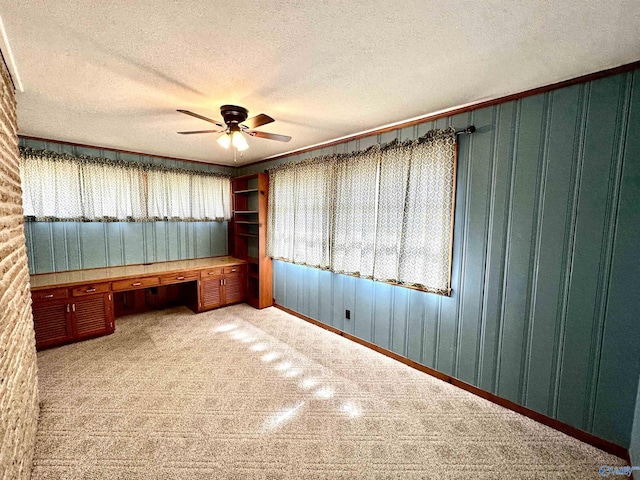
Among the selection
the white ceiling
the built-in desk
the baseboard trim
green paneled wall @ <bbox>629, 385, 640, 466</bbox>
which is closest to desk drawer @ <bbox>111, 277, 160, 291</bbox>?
the built-in desk

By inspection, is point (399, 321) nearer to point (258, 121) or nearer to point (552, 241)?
point (552, 241)

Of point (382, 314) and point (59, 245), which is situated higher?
point (59, 245)

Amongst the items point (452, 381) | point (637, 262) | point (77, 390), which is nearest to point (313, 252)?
point (452, 381)

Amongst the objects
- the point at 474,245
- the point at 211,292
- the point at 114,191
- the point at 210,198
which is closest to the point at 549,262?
the point at 474,245

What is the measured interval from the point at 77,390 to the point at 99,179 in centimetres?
276

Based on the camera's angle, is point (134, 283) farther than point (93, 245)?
No

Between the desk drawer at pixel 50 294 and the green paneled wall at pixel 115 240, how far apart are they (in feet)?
2.47

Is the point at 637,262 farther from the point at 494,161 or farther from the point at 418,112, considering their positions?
the point at 418,112

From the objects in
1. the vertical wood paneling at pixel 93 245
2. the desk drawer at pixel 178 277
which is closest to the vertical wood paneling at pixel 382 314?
the desk drawer at pixel 178 277

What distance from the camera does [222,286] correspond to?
4461 millimetres

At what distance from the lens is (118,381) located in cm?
250

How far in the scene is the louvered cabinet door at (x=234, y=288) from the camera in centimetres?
452

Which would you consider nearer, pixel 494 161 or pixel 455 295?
pixel 494 161

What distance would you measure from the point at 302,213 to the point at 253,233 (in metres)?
1.44
